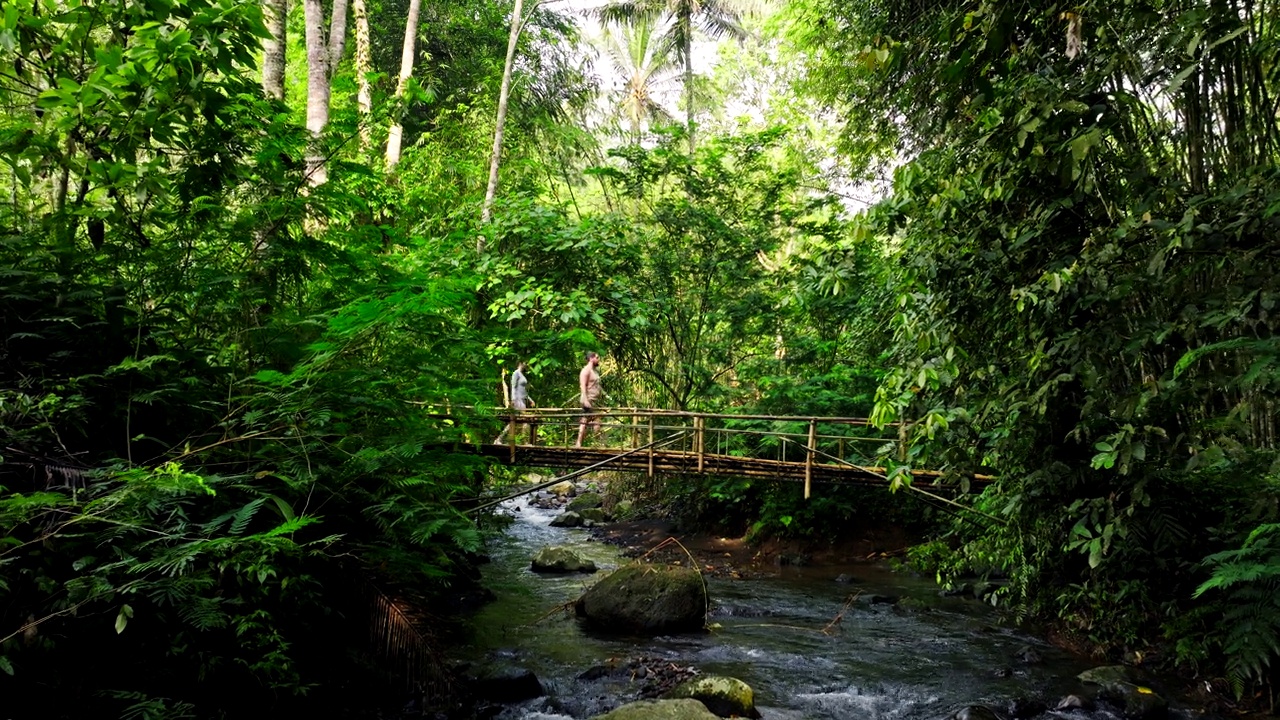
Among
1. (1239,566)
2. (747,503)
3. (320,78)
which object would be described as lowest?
(747,503)

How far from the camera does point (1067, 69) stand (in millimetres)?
3645

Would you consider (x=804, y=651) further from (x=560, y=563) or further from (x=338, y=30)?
(x=338, y=30)

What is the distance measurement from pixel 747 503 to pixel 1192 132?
9.36m

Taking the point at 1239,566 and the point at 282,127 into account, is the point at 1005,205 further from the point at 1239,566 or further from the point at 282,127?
the point at 282,127

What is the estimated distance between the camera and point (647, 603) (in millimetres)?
7980

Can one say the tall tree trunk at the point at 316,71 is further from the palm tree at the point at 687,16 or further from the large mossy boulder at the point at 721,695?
the palm tree at the point at 687,16

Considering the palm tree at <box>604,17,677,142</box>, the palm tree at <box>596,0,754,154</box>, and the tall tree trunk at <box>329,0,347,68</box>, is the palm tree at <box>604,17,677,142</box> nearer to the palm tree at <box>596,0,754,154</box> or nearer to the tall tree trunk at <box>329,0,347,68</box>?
the palm tree at <box>596,0,754,154</box>

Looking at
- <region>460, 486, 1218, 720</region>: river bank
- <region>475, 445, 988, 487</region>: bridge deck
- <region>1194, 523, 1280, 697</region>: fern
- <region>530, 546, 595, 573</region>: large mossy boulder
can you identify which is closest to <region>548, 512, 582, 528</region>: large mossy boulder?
<region>460, 486, 1218, 720</region>: river bank

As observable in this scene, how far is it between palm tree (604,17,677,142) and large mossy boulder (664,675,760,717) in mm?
20559

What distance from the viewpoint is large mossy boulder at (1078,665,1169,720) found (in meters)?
5.54

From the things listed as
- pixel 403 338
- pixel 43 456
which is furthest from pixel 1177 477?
pixel 43 456

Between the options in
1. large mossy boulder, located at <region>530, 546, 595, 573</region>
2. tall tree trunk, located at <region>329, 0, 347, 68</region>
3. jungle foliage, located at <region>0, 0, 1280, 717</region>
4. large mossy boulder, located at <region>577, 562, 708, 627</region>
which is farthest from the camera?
large mossy boulder, located at <region>530, 546, 595, 573</region>

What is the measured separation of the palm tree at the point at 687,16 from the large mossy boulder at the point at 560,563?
14.6m

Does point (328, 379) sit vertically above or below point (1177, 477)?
above
